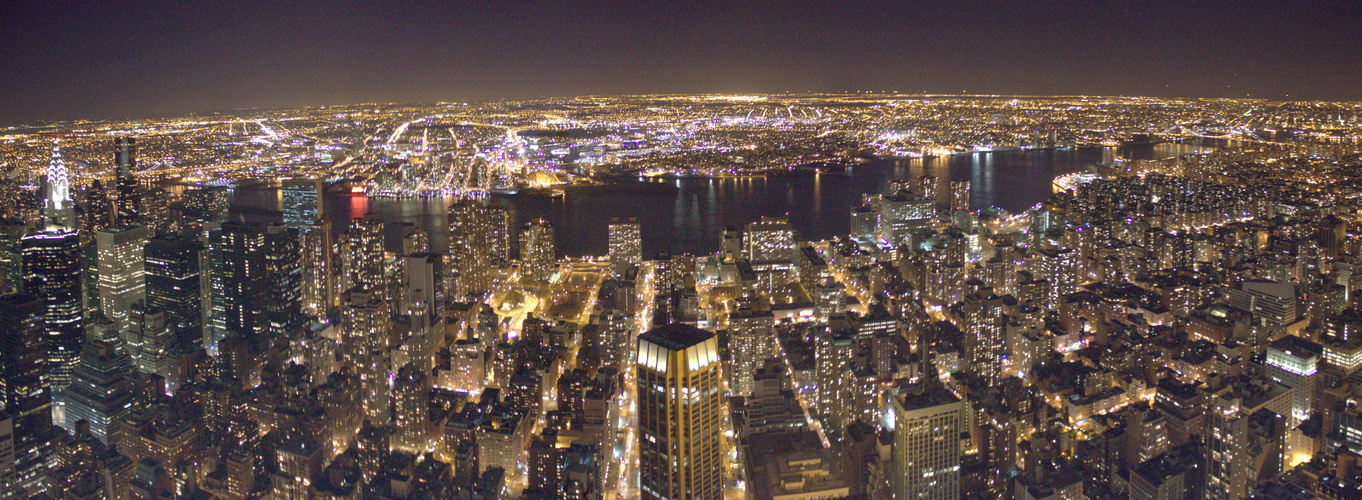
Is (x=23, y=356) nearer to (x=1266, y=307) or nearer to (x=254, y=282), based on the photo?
(x=254, y=282)

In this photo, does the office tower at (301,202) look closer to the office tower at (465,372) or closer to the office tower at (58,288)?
the office tower at (58,288)

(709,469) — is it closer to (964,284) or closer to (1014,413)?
(1014,413)

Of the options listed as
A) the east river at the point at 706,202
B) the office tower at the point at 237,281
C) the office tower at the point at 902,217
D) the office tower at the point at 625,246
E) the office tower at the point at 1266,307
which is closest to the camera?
the office tower at the point at 1266,307

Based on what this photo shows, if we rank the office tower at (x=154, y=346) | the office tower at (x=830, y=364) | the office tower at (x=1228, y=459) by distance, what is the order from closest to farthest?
the office tower at (x=1228, y=459) → the office tower at (x=830, y=364) → the office tower at (x=154, y=346)

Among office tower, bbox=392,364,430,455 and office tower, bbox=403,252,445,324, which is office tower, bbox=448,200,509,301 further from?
office tower, bbox=392,364,430,455

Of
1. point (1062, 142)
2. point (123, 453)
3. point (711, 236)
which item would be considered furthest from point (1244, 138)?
point (123, 453)

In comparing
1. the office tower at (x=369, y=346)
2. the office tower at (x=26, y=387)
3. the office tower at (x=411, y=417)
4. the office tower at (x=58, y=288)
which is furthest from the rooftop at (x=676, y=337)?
the office tower at (x=58, y=288)

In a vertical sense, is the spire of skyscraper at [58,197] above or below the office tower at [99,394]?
above
